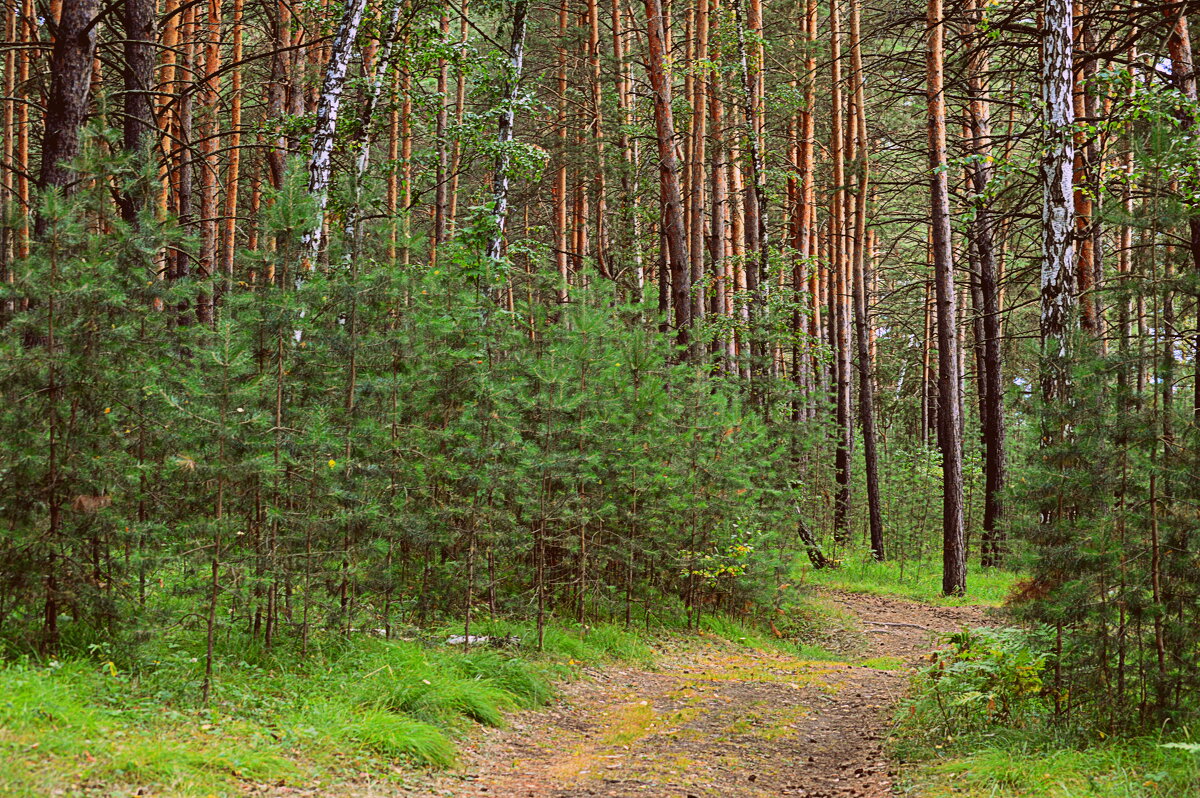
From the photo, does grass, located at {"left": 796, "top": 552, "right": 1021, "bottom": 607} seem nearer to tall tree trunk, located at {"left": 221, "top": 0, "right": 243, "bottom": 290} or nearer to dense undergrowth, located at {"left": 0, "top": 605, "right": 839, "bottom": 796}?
dense undergrowth, located at {"left": 0, "top": 605, "right": 839, "bottom": 796}

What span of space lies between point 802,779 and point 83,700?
4579mm

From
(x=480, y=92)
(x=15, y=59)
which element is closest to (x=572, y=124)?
(x=480, y=92)

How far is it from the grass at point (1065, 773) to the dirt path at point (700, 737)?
42 centimetres

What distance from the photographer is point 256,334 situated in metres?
6.48

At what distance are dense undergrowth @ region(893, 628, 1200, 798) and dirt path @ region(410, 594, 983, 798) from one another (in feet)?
1.28

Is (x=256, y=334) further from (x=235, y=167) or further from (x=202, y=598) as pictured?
(x=235, y=167)

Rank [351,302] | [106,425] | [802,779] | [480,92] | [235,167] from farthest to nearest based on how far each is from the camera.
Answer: [235,167] < [480,92] < [351,302] < [802,779] < [106,425]

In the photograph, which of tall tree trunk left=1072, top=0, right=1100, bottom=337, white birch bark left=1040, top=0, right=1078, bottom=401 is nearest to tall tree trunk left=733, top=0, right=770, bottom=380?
tall tree trunk left=1072, top=0, right=1100, bottom=337

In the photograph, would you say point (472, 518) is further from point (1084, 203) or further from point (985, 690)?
point (1084, 203)

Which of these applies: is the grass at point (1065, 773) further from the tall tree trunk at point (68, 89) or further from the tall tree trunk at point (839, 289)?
the tall tree trunk at point (839, 289)

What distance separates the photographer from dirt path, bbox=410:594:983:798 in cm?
562

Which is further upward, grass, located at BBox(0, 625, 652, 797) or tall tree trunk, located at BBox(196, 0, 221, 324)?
tall tree trunk, located at BBox(196, 0, 221, 324)


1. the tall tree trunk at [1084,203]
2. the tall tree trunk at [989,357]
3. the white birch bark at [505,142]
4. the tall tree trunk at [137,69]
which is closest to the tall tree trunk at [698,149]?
the white birch bark at [505,142]

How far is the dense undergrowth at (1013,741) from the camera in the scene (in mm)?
4734
